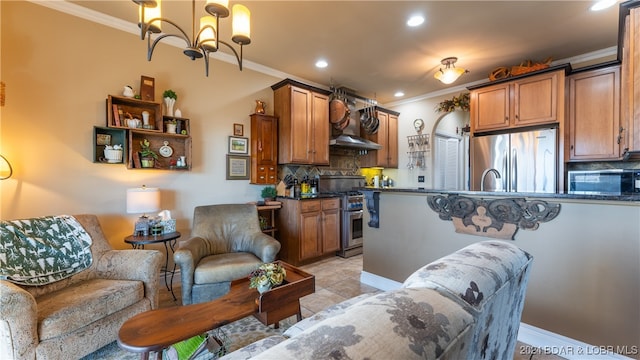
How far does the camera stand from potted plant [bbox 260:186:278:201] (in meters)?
3.90

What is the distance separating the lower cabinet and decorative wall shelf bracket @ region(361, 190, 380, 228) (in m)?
1.07

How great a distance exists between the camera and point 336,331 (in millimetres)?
517

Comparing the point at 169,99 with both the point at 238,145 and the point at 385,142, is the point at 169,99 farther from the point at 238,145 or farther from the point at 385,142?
the point at 385,142

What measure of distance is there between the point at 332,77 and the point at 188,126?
2433 mm

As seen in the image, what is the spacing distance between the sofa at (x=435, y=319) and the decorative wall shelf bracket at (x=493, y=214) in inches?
45.2

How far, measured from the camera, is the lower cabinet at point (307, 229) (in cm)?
370

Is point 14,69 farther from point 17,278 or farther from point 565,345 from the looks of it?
point 565,345

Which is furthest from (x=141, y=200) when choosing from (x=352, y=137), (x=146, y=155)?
(x=352, y=137)

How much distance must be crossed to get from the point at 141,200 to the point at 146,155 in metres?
0.63

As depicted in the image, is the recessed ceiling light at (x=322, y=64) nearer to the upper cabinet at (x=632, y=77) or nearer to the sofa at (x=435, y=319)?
the upper cabinet at (x=632, y=77)

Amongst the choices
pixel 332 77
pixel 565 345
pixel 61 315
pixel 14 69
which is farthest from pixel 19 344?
pixel 332 77

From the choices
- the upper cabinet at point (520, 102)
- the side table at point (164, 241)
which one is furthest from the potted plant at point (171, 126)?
A: the upper cabinet at point (520, 102)

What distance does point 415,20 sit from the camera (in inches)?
108

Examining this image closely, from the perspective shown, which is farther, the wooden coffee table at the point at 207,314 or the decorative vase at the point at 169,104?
the decorative vase at the point at 169,104
